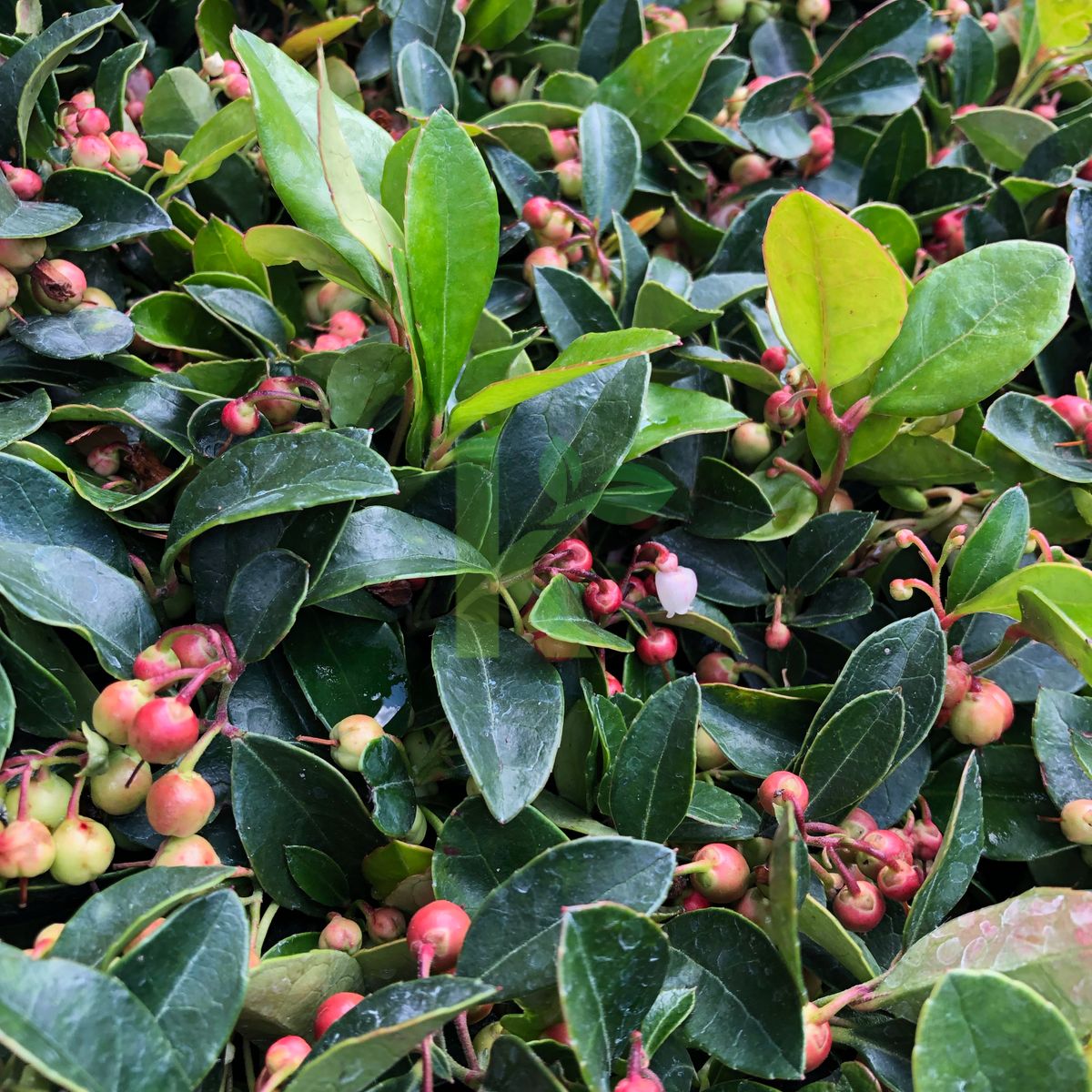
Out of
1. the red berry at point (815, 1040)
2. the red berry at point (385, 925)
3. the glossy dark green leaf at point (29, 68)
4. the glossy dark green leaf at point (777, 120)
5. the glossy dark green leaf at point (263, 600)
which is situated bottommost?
the red berry at point (815, 1040)

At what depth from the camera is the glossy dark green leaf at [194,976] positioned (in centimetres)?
57

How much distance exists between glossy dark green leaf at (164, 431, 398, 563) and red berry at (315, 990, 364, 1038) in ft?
1.04

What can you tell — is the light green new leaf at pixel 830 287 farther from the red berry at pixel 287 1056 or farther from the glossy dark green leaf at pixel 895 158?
the red berry at pixel 287 1056

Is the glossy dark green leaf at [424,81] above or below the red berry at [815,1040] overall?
above

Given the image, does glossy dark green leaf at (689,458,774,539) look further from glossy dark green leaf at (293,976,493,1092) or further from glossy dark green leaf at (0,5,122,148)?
glossy dark green leaf at (0,5,122,148)

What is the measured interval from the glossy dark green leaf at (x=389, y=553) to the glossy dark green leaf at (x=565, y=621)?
0.18 ft

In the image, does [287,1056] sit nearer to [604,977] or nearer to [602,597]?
[604,977]

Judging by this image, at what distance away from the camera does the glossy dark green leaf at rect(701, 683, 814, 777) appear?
84 cm

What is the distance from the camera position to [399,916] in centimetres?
75

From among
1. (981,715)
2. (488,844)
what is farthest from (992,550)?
(488,844)

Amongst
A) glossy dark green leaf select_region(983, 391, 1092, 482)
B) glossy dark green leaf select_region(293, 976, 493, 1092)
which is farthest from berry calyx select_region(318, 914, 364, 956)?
glossy dark green leaf select_region(983, 391, 1092, 482)

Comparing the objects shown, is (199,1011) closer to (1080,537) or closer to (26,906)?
(26,906)

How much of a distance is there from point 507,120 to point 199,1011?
97cm

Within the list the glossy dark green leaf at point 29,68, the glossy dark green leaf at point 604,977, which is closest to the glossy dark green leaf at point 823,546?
the glossy dark green leaf at point 604,977
